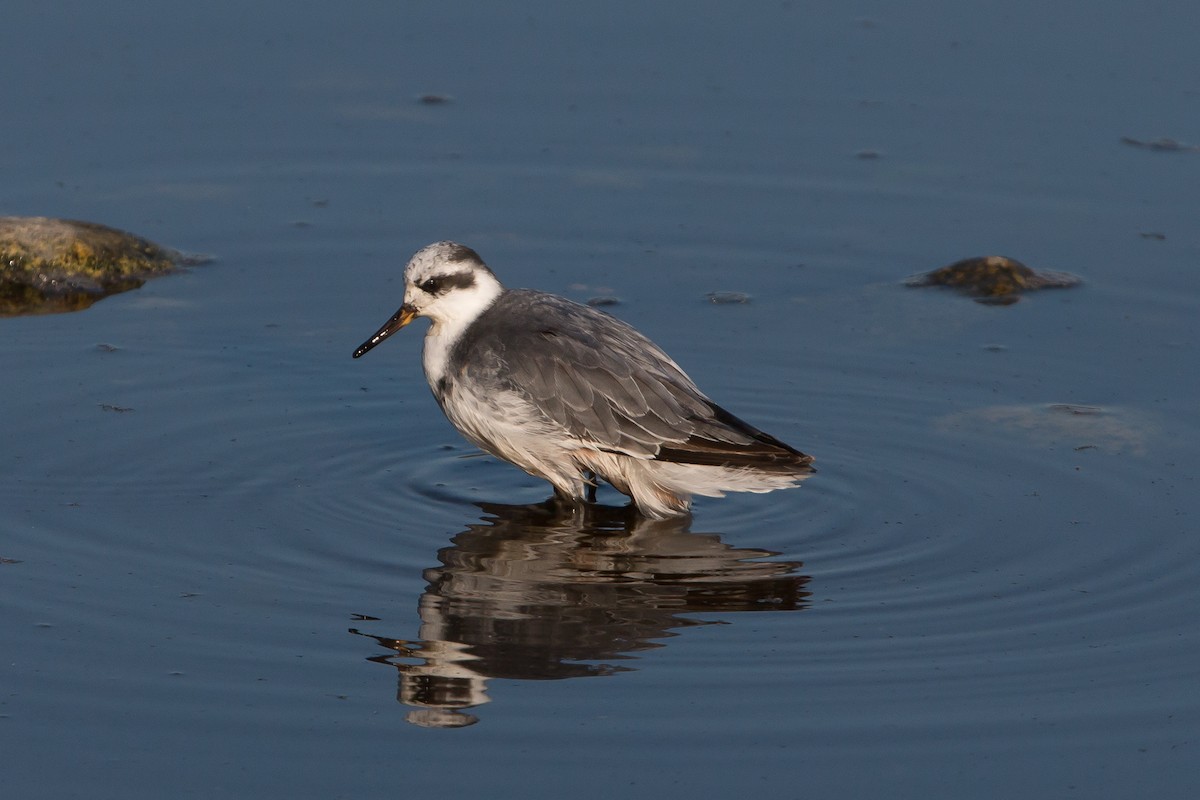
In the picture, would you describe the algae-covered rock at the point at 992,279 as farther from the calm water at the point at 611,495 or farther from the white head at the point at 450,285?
the white head at the point at 450,285

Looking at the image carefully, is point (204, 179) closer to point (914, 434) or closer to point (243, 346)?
point (243, 346)

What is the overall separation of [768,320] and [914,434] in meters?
1.64

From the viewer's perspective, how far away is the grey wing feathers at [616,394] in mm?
8133

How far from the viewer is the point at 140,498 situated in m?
8.16

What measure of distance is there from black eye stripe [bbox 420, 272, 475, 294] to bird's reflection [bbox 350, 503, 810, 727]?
1.13m

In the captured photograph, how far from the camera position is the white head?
28.7ft

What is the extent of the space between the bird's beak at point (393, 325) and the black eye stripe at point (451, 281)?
8.9 inches

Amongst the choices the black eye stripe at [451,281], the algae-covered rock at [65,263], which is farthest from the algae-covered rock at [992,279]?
the algae-covered rock at [65,263]

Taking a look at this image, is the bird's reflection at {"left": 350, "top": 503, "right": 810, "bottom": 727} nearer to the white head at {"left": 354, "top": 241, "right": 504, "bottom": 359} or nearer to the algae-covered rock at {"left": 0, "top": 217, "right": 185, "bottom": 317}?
the white head at {"left": 354, "top": 241, "right": 504, "bottom": 359}

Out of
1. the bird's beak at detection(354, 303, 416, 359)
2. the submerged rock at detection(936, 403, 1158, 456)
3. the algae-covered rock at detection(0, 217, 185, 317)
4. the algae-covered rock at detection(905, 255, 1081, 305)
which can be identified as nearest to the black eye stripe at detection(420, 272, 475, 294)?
the bird's beak at detection(354, 303, 416, 359)

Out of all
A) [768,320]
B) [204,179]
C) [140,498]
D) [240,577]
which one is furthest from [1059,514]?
[204,179]

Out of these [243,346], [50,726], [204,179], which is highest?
[204,179]

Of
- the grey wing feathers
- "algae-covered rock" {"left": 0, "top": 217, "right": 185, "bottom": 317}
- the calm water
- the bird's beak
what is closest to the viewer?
the calm water

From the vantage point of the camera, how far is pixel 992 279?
10.7 m
